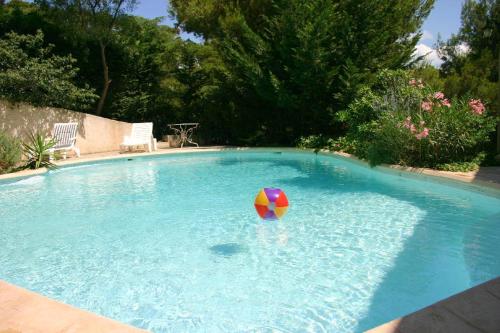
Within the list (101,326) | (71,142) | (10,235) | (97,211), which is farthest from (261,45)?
(101,326)

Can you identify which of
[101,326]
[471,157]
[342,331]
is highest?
[471,157]

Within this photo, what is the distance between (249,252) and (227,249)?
304 millimetres

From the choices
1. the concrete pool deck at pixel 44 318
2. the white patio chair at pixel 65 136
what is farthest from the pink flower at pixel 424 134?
the white patio chair at pixel 65 136

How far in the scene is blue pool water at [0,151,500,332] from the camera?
3.53 m

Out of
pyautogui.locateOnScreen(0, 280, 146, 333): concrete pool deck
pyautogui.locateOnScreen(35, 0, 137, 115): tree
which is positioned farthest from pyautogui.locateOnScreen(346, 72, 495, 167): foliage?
pyautogui.locateOnScreen(35, 0, 137, 115): tree

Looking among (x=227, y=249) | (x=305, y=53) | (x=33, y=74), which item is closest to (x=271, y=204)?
(x=227, y=249)

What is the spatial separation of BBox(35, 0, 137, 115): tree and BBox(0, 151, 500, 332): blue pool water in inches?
335

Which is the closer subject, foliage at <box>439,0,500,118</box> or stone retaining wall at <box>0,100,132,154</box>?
foliage at <box>439,0,500,118</box>

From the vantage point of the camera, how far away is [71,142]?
13.1 meters

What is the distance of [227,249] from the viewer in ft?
16.2

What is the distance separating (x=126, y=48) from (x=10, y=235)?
1271cm

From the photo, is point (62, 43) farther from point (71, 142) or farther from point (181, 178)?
point (181, 178)

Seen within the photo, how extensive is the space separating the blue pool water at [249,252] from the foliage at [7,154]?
1.77m

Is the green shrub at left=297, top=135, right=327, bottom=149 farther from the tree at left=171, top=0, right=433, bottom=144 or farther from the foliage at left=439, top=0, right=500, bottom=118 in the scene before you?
the foliage at left=439, top=0, right=500, bottom=118
